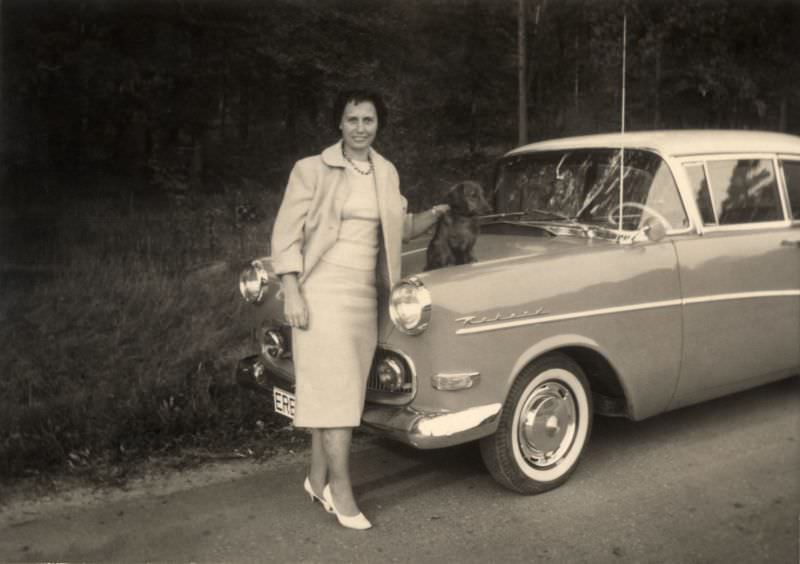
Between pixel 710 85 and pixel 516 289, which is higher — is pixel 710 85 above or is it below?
above

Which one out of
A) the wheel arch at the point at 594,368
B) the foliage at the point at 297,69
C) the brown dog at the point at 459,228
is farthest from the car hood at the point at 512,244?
the foliage at the point at 297,69

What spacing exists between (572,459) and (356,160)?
172 centimetres

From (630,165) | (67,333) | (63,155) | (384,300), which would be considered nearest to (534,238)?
(630,165)

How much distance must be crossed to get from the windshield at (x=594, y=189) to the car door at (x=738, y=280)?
0.19 metres

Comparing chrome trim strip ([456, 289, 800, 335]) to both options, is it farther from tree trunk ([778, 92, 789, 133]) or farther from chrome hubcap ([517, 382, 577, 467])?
tree trunk ([778, 92, 789, 133])

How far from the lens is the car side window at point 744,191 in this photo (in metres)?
4.46

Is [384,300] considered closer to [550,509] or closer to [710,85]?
[550,509]

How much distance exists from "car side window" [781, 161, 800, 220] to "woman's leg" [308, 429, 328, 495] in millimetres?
3179

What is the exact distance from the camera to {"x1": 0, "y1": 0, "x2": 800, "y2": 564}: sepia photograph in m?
3.28

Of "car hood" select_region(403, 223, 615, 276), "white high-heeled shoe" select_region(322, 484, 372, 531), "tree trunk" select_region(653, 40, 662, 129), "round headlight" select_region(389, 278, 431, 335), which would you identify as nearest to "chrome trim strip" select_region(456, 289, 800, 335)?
"round headlight" select_region(389, 278, 431, 335)

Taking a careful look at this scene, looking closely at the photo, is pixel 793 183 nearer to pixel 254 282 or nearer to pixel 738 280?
pixel 738 280

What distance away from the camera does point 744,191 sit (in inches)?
182

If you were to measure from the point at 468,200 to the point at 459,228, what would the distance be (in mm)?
133

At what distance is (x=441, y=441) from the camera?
10.7ft
